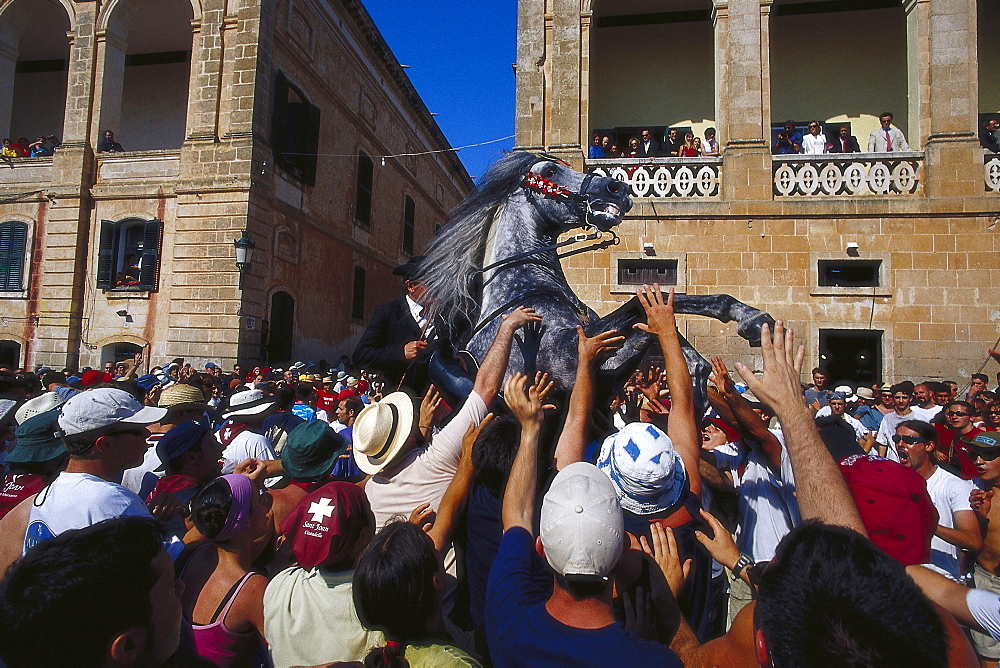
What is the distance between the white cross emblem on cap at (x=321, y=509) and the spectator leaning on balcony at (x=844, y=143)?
12554 millimetres

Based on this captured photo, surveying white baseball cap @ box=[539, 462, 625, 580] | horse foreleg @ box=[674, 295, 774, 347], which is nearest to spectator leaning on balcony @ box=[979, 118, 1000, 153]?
horse foreleg @ box=[674, 295, 774, 347]

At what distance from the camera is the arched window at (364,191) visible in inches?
728

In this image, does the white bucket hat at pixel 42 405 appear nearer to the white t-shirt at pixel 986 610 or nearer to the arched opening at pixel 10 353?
the white t-shirt at pixel 986 610

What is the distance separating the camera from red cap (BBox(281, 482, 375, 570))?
1875 mm

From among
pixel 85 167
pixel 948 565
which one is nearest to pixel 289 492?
pixel 948 565

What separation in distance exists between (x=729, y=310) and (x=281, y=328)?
42.2 ft

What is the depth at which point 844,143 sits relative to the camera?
1145 cm

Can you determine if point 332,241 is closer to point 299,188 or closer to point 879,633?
point 299,188

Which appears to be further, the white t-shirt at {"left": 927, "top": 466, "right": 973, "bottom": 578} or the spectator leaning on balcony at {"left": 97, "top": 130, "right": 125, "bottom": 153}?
the spectator leaning on balcony at {"left": 97, "top": 130, "right": 125, "bottom": 153}

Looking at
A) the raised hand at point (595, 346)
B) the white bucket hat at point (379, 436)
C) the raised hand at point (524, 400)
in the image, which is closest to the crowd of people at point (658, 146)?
the raised hand at point (595, 346)

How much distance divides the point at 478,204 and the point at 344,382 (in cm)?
638

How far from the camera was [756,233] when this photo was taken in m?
10.2

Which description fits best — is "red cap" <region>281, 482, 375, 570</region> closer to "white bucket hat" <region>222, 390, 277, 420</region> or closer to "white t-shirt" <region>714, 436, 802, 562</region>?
"white t-shirt" <region>714, 436, 802, 562</region>

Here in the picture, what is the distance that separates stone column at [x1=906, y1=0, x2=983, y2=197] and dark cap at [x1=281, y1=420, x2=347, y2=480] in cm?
1080
